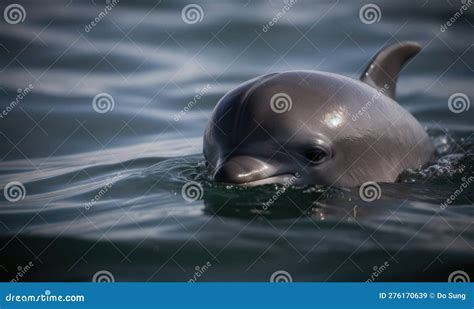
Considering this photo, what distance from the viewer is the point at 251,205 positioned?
6.67 metres

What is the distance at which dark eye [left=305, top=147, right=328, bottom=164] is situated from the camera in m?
6.82

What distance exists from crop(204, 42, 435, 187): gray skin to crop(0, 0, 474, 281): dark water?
162mm

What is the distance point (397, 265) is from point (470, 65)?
260 inches

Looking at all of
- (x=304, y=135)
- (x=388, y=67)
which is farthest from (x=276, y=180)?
(x=388, y=67)

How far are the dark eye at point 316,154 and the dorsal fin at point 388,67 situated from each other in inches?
63.7

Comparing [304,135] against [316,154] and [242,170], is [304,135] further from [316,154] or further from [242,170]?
[242,170]

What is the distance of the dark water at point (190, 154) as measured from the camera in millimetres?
6125

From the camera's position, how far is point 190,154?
29.3 feet

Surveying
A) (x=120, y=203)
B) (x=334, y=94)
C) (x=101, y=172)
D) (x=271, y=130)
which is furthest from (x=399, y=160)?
(x=101, y=172)

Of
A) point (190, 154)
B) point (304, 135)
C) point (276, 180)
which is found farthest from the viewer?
point (190, 154)

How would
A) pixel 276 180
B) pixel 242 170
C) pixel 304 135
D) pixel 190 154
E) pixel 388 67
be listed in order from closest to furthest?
pixel 242 170 → pixel 276 180 → pixel 304 135 → pixel 388 67 → pixel 190 154

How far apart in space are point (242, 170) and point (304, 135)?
69 cm

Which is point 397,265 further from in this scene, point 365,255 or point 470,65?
point 470,65

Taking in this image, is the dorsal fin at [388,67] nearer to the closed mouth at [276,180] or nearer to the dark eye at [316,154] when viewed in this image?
the dark eye at [316,154]
